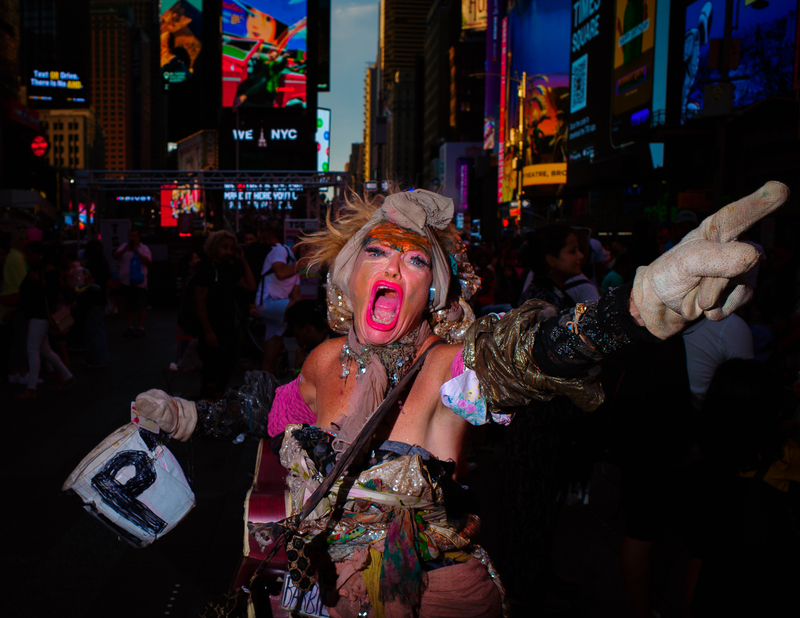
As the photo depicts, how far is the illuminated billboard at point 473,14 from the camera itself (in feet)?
316

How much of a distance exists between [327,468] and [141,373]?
8.24m

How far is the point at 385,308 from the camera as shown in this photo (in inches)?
82.7

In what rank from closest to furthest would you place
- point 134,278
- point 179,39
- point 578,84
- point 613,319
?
point 613,319 → point 134,278 → point 578,84 → point 179,39

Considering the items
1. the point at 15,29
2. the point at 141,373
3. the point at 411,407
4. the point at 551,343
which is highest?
the point at 15,29

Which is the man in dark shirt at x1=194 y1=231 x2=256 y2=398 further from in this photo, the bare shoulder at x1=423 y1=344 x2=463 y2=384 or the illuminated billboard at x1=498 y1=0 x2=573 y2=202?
the illuminated billboard at x1=498 y1=0 x2=573 y2=202

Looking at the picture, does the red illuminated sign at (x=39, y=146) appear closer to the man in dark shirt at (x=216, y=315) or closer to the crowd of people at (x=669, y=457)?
the man in dark shirt at (x=216, y=315)

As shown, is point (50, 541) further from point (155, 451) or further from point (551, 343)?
point (551, 343)

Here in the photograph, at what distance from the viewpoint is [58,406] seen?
7.61 meters

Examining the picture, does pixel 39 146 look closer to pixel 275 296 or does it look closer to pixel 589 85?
pixel 589 85

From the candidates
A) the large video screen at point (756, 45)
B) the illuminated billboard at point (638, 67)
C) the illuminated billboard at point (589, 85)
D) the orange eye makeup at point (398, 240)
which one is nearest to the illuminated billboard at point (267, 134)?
the illuminated billboard at point (589, 85)

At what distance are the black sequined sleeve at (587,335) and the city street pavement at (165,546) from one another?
168cm

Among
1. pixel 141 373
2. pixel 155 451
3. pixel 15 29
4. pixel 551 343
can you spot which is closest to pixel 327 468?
pixel 155 451

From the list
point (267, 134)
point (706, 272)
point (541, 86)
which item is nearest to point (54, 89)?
point (267, 134)

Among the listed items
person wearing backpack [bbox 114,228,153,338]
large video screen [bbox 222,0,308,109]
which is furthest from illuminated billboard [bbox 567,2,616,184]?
person wearing backpack [bbox 114,228,153,338]
